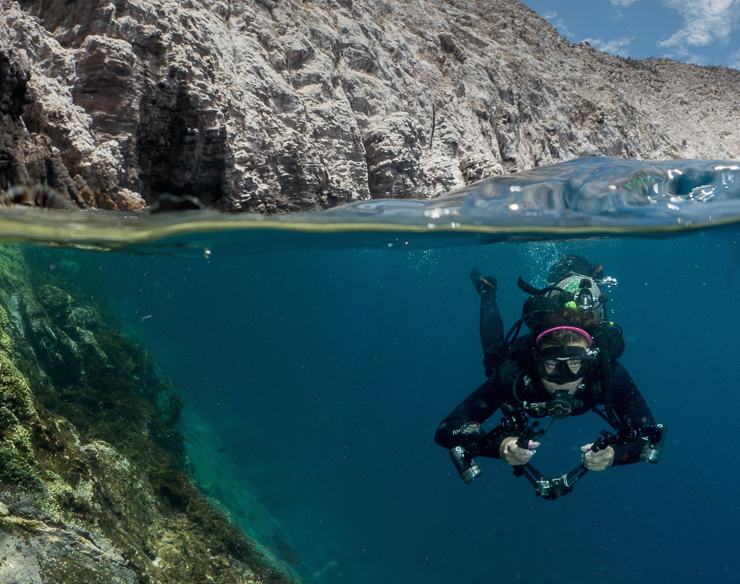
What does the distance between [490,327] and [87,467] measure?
6925mm

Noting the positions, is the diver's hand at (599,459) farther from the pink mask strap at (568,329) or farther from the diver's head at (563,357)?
the pink mask strap at (568,329)

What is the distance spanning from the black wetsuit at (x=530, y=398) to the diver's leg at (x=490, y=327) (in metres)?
1.03

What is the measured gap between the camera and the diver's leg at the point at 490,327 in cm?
732

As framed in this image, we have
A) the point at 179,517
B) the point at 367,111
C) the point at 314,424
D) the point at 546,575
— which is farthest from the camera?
the point at 314,424

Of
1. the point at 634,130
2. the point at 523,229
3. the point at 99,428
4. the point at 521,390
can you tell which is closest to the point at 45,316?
the point at 99,428

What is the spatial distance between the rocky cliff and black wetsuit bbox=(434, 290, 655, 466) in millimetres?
3977

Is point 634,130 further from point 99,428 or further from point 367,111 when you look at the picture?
point 99,428

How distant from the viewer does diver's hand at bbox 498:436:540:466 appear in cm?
471

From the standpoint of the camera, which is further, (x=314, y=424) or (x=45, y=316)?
(x=314, y=424)

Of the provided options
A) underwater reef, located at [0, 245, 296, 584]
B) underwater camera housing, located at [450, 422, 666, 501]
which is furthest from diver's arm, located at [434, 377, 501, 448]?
underwater reef, located at [0, 245, 296, 584]

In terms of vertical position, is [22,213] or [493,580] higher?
[22,213]

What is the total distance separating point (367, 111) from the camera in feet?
25.8

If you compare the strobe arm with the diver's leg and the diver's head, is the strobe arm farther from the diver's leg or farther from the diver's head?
the diver's leg

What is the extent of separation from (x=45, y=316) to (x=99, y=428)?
14.1 feet
